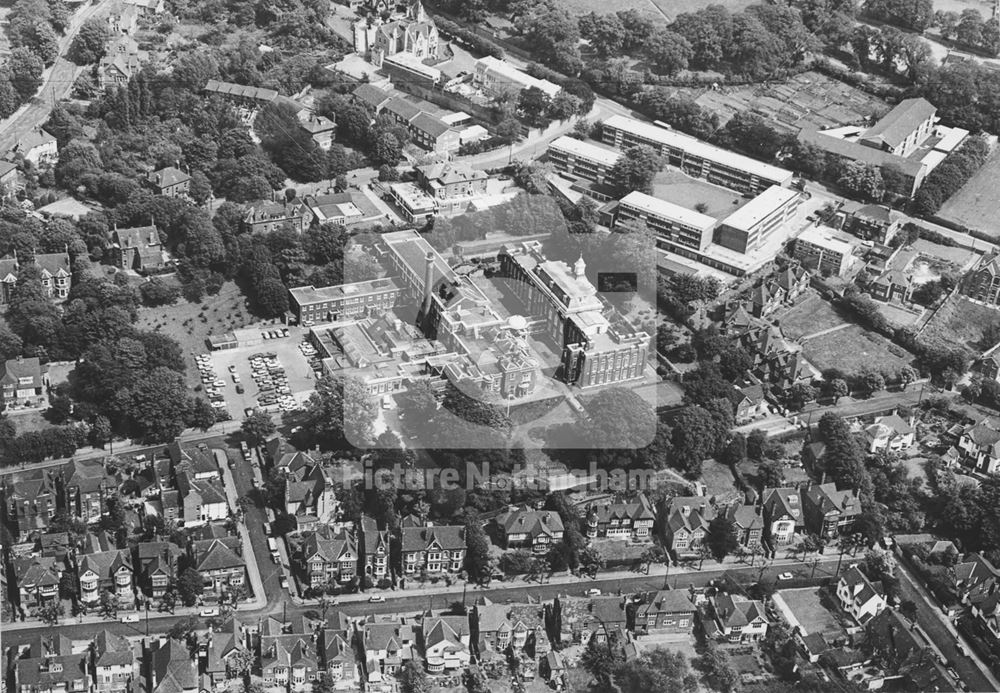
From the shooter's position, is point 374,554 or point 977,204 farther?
point 977,204

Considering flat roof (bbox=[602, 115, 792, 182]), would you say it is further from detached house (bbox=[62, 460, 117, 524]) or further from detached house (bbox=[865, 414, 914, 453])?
detached house (bbox=[62, 460, 117, 524])

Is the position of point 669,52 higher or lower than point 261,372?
higher

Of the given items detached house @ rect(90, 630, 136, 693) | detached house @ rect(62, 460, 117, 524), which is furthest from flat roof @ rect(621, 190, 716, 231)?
detached house @ rect(90, 630, 136, 693)

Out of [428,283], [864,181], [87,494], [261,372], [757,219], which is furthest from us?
[864,181]

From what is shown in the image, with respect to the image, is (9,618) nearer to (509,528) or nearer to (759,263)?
(509,528)

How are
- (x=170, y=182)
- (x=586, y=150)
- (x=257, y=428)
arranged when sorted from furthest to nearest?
(x=586, y=150), (x=170, y=182), (x=257, y=428)

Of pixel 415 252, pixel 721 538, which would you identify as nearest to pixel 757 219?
pixel 415 252

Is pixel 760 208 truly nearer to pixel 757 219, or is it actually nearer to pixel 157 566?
pixel 757 219
